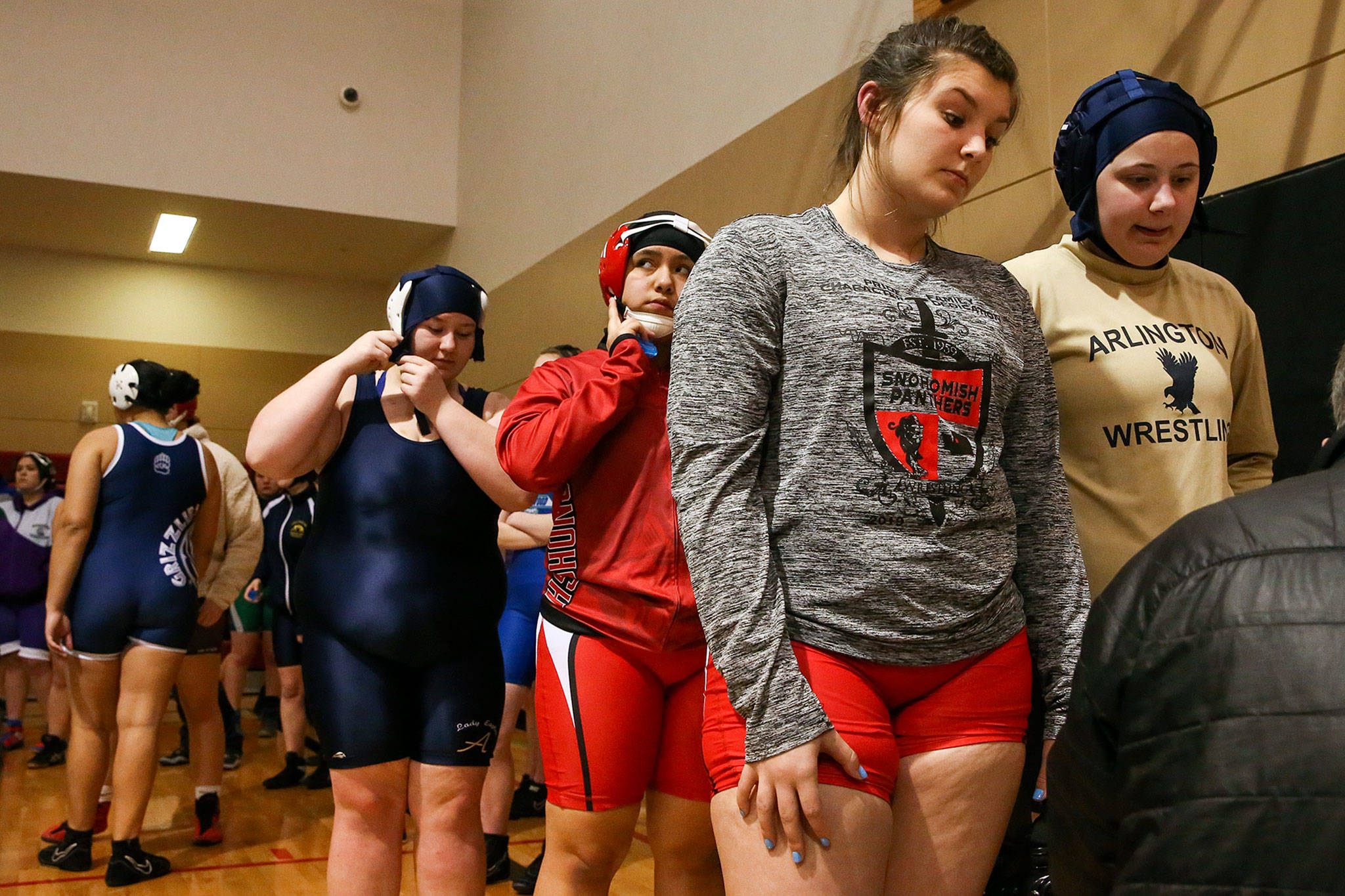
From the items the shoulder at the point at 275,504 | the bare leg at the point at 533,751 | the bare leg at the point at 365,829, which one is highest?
the shoulder at the point at 275,504

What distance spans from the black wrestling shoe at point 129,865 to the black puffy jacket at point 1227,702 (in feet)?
12.2

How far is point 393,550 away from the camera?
2.15 metres

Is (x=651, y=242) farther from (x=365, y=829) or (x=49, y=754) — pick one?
(x=49, y=754)

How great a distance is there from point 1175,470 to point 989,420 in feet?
1.45

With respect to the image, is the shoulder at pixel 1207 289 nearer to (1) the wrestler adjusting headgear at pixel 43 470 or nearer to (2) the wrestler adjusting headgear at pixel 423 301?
(2) the wrestler adjusting headgear at pixel 423 301

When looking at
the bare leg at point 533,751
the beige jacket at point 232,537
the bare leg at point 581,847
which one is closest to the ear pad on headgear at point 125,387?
the beige jacket at point 232,537

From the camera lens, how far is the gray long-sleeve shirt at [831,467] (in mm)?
1200

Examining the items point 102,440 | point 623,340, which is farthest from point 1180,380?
point 102,440

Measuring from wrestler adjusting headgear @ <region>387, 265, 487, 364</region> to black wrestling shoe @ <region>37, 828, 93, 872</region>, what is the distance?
2659mm

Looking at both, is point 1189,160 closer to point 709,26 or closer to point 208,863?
point 208,863

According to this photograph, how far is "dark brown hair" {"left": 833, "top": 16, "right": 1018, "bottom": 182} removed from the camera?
4.42 feet

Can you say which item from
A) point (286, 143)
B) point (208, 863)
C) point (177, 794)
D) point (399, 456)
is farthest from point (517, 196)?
point (399, 456)

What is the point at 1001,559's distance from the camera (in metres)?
1.33

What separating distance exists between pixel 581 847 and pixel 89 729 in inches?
109
